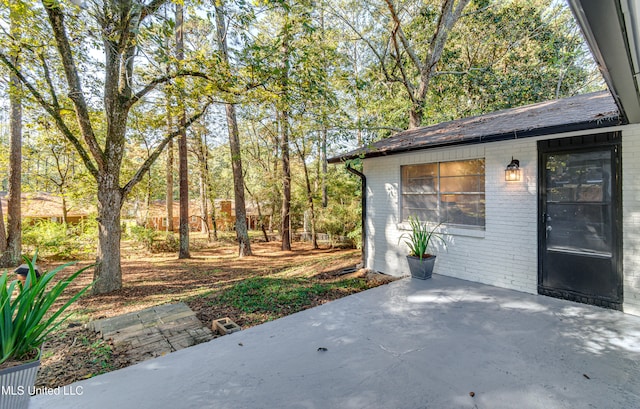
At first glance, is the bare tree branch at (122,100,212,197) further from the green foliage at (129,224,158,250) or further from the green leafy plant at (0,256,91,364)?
the green foliage at (129,224,158,250)

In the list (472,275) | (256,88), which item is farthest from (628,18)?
(256,88)

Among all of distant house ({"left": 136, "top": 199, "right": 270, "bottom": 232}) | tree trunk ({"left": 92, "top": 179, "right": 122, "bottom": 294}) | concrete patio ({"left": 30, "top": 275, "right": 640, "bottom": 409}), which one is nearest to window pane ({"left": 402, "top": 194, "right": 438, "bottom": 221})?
concrete patio ({"left": 30, "top": 275, "right": 640, "bottom": 409})

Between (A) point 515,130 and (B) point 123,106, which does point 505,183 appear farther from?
(B) point 123,106

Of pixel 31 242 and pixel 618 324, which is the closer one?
pixel 618 324

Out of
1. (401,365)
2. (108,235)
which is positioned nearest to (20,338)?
(401,365)

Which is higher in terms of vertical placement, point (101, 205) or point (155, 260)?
point (101, 205)

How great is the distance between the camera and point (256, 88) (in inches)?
218

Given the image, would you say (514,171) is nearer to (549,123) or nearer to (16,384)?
(549,123)

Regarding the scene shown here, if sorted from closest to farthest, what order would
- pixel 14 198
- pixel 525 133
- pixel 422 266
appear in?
pixel 525 133, pixel 422 266, pixel 14 198

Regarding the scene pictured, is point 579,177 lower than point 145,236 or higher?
higher

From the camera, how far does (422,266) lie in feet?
16.6

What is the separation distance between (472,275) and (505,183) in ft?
5.36

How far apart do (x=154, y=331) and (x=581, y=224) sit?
5.63 m

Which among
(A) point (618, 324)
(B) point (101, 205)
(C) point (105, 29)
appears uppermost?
(C) point (105, 29)
